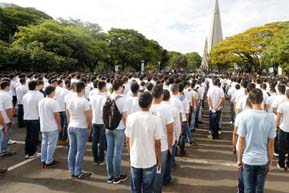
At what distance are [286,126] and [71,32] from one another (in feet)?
97.9

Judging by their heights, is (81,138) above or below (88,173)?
above

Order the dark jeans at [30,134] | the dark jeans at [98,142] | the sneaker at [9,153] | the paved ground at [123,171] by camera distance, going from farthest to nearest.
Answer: the sneaker at [9,153] < the dark jeans at [30,134] < the dark jeans at [98,142] < the paved ground at [123,171]

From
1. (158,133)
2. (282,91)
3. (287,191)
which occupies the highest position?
(282,91)

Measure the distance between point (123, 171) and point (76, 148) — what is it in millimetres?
1187

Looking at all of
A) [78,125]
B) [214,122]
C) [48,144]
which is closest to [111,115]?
[78,125]

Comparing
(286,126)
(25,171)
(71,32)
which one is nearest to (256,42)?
(71,32)

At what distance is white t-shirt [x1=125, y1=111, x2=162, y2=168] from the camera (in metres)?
3.79

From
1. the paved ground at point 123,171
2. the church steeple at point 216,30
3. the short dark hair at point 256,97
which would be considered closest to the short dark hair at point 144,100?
the short dark hair at point 256,97

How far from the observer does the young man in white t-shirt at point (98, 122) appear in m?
6.28

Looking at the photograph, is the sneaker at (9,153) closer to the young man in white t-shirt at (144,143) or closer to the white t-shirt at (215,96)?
the young man in white t-shirt at (144,143)

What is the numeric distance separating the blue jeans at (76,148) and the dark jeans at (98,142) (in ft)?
2.07

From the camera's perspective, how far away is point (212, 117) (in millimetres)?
9414

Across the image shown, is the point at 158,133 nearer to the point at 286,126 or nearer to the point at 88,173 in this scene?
the point at 88,173

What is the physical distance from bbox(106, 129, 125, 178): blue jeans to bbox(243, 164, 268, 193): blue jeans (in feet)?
8.42
